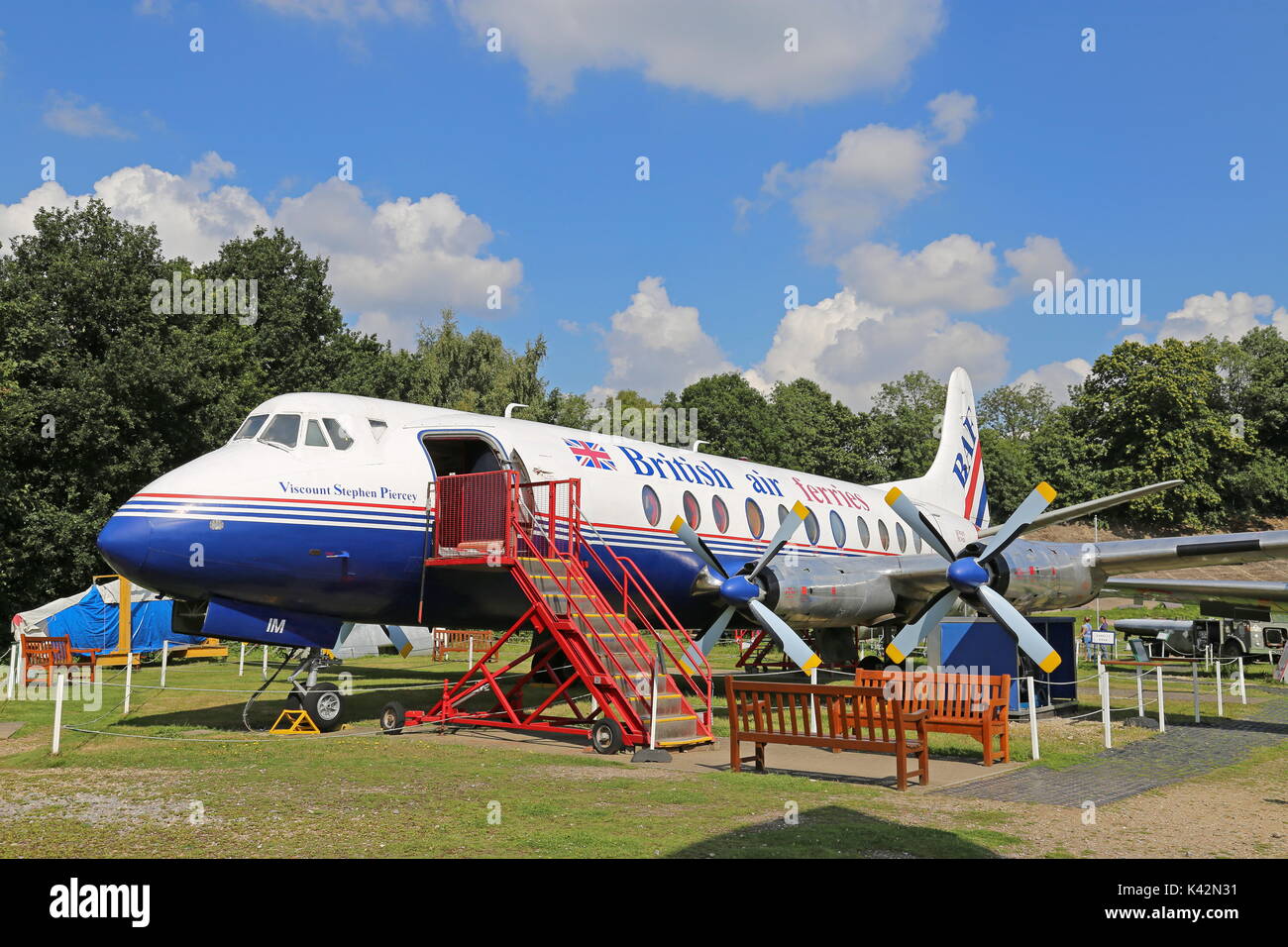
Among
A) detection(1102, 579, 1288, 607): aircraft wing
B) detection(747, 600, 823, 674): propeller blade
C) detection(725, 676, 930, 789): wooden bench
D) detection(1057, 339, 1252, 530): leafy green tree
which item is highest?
detection(1057, 339, 1252, 530): leafy green tree

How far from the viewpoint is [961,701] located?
47.3 feet

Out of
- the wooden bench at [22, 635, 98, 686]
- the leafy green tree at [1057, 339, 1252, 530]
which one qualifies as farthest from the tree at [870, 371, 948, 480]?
the wooden bench at [22, 635, 98, 686]

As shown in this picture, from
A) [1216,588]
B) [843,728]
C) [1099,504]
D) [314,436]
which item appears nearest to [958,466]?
[1216,588]

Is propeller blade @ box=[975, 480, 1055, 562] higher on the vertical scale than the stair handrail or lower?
higher

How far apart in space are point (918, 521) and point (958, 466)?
16175 mm

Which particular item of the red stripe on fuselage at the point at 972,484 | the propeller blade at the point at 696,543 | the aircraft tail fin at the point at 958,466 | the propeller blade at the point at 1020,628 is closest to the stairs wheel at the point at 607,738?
the propeller blade at the point at 696,543

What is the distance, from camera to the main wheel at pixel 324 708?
16094mm

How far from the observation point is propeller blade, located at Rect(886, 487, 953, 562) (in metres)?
15.4

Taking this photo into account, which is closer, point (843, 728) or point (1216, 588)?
point (843, 728)

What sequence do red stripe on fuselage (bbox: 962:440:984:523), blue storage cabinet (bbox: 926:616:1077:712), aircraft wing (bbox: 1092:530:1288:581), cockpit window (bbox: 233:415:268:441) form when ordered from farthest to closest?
red stripe on fuselage (bbox: 962:440:984:523)
blue storage cabinet (bbox: 926:616:1077:712)
cockpit window (bbox: 233:415:268:441)
aircraft wing (bbox: 1092:530:1288:581)

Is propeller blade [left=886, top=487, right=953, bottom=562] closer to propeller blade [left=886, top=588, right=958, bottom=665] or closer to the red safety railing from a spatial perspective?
propeller blade [left=886, top=588, right=958, bottom=665]

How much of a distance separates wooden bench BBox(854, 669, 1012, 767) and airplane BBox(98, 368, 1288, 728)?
725 millimetres

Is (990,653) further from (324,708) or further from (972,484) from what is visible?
(972,484)
